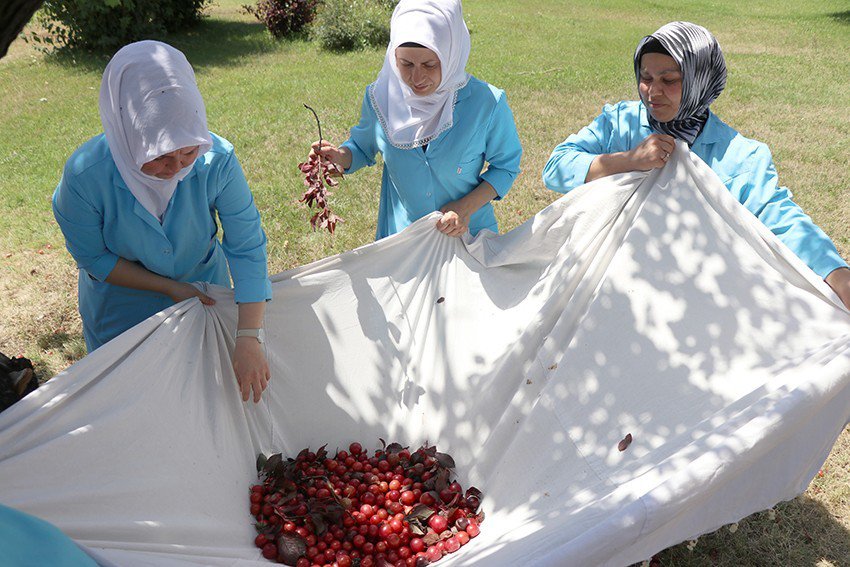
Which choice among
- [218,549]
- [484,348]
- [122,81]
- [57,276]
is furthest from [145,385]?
[57,276]

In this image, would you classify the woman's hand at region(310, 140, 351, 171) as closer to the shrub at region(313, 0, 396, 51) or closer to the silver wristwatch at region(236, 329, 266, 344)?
the silver wristwatch at region(236, 329, 266, 344)

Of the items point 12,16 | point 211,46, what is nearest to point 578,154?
point 12,16

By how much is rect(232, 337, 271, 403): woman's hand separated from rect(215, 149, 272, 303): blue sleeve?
17 cm

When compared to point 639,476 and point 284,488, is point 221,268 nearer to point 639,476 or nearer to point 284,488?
point 284,488

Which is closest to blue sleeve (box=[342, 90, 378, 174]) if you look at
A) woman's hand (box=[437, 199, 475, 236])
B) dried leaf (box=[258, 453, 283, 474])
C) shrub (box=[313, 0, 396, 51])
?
woman's hand (box=[437, 199, 475, 236])

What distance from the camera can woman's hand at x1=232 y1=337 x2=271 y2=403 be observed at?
2.66 m

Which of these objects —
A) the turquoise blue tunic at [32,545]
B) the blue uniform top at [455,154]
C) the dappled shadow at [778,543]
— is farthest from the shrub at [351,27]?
the turquoise blue tunic at [32,545]

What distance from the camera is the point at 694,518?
7.07ft

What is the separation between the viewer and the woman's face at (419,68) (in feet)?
9.30

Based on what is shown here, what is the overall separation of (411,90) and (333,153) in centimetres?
44

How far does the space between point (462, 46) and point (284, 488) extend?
190 centimetres

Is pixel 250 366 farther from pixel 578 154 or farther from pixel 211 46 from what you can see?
pixel 211 46

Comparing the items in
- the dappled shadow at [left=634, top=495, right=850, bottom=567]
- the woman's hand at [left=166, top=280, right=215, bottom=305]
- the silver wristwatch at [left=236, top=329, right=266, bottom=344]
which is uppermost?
the woman's hand at [left=166, top=280, right=215, bottom=305]

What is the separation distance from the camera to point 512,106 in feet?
30.2
